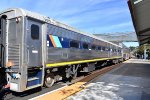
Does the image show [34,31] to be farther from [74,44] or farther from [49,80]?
[74,44]

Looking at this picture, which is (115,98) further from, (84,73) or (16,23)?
(84,73)

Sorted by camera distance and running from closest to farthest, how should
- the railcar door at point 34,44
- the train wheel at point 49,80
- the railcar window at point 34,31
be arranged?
the railcar door at point 34,44
the railcar window at point 34,31
the train wheel at point 49,80

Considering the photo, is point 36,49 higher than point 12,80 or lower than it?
higher

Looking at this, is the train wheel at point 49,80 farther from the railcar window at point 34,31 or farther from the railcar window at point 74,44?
the railcar window at point 74,44

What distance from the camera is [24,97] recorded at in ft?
31.0

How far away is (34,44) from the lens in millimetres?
9828

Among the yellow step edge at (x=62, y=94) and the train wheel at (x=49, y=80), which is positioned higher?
the train wheel at (x=49, y=80)

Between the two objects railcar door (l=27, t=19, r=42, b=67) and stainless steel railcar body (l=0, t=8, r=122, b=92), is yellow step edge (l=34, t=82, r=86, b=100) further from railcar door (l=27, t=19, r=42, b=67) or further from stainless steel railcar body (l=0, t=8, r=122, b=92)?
railcar door (l=27, t=19, r=42, b=67)

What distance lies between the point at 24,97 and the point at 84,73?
936 cm

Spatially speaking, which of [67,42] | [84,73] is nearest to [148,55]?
[84,73]

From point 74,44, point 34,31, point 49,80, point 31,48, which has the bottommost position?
point 49,80

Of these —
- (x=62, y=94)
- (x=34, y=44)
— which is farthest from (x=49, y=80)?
(x=34, y=44)

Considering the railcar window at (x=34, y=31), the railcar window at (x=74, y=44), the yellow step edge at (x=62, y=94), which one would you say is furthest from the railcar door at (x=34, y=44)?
the railcar window at (x=74, y=44)

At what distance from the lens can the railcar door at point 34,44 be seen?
9.52 metres
